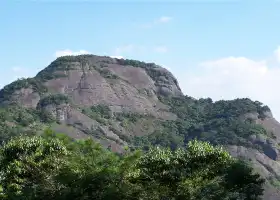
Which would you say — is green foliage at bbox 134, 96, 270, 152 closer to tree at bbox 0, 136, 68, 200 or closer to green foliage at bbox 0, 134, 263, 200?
tree at bbox 0, 136, 68, 200

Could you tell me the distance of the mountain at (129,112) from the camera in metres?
96.3

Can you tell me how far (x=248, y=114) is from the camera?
117 m

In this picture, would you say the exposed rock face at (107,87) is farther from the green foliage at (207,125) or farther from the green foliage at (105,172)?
the green foliage at (105,172)

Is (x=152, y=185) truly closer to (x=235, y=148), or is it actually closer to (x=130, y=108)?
(x=235, y=148)

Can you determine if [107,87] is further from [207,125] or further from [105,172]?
[105,172]

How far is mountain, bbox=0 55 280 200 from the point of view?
316ft

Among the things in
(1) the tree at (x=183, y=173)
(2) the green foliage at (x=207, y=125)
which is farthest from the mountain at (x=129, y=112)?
(1) the tree at (x=183, y=173)

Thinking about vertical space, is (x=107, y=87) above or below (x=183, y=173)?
above

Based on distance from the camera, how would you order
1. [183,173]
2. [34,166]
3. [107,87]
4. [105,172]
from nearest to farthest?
1. [105,172]
2. [183,173]
3. [34,166]
4. [107,87]

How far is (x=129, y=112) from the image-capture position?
11600 centimetres

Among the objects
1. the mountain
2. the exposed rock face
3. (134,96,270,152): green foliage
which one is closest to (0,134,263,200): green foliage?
the mountain

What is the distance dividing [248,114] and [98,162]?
10195cm

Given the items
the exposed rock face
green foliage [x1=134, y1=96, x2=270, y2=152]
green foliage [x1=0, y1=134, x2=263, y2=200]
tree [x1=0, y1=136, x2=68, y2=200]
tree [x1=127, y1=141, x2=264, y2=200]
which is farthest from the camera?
the exposed rock face

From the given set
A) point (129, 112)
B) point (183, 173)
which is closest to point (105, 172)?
point (183, 173)
